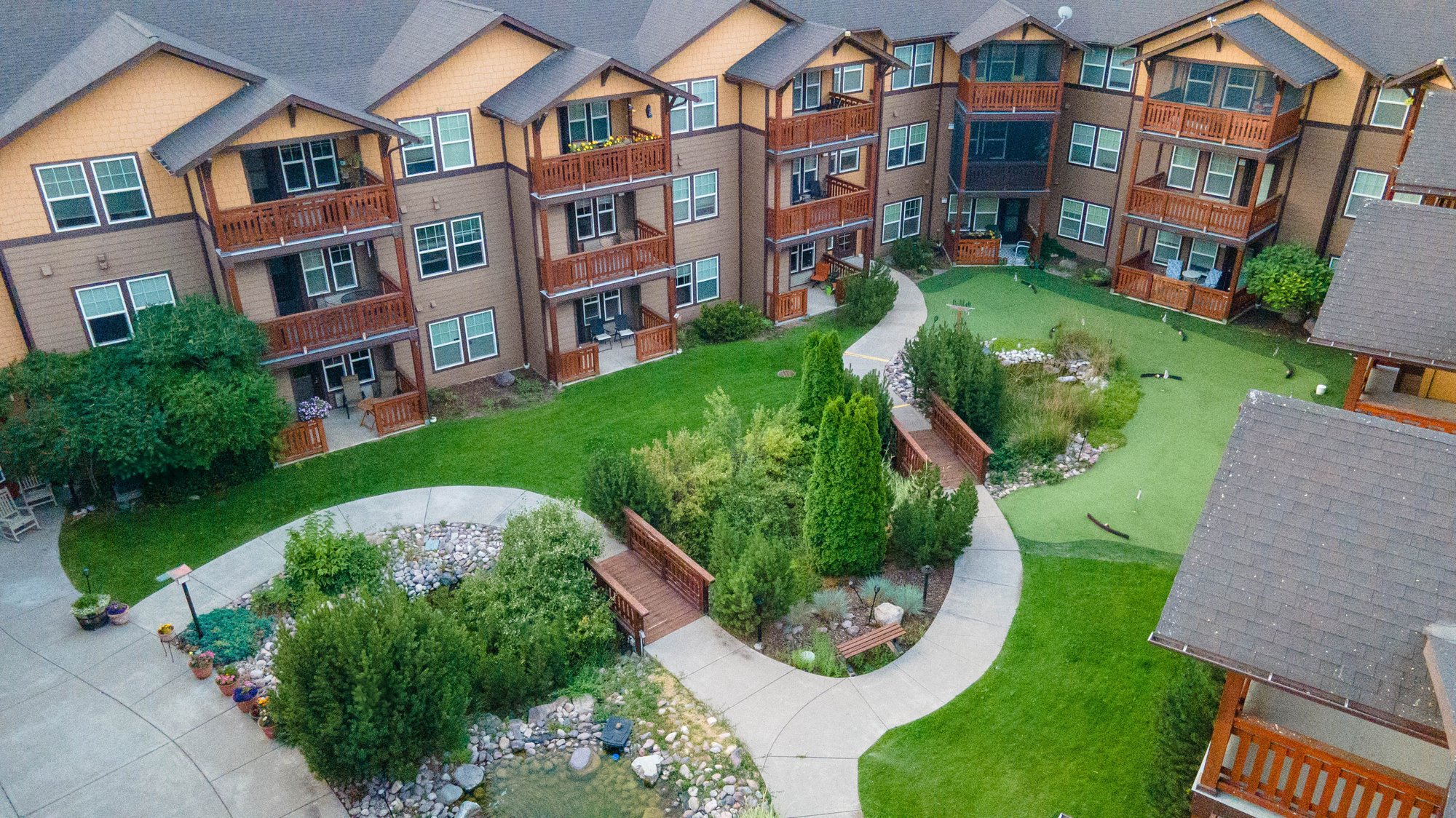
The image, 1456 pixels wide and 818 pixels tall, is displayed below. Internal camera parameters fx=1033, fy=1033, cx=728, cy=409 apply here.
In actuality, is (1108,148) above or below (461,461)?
above

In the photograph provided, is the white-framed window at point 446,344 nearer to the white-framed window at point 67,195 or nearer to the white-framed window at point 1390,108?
the white-framed window at point 67,195

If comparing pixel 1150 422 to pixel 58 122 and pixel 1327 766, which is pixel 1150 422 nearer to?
pixel 1327 766

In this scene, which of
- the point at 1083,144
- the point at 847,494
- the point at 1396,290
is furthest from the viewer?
the point at 1083,144

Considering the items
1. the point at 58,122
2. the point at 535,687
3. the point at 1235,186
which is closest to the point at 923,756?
the point at 535,687

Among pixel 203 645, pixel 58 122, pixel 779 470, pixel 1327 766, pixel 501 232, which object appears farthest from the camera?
pixel 501 232

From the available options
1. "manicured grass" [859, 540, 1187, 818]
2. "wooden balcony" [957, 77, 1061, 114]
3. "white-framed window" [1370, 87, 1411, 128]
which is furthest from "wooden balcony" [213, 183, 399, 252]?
"white-framed window" [1370, 87, 1411, 128]

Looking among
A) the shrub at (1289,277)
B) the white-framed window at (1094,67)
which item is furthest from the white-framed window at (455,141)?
the shrub at (1289,277)

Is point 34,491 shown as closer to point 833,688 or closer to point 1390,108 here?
point 833,688

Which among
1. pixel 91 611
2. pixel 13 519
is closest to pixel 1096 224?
pixel 91 611
